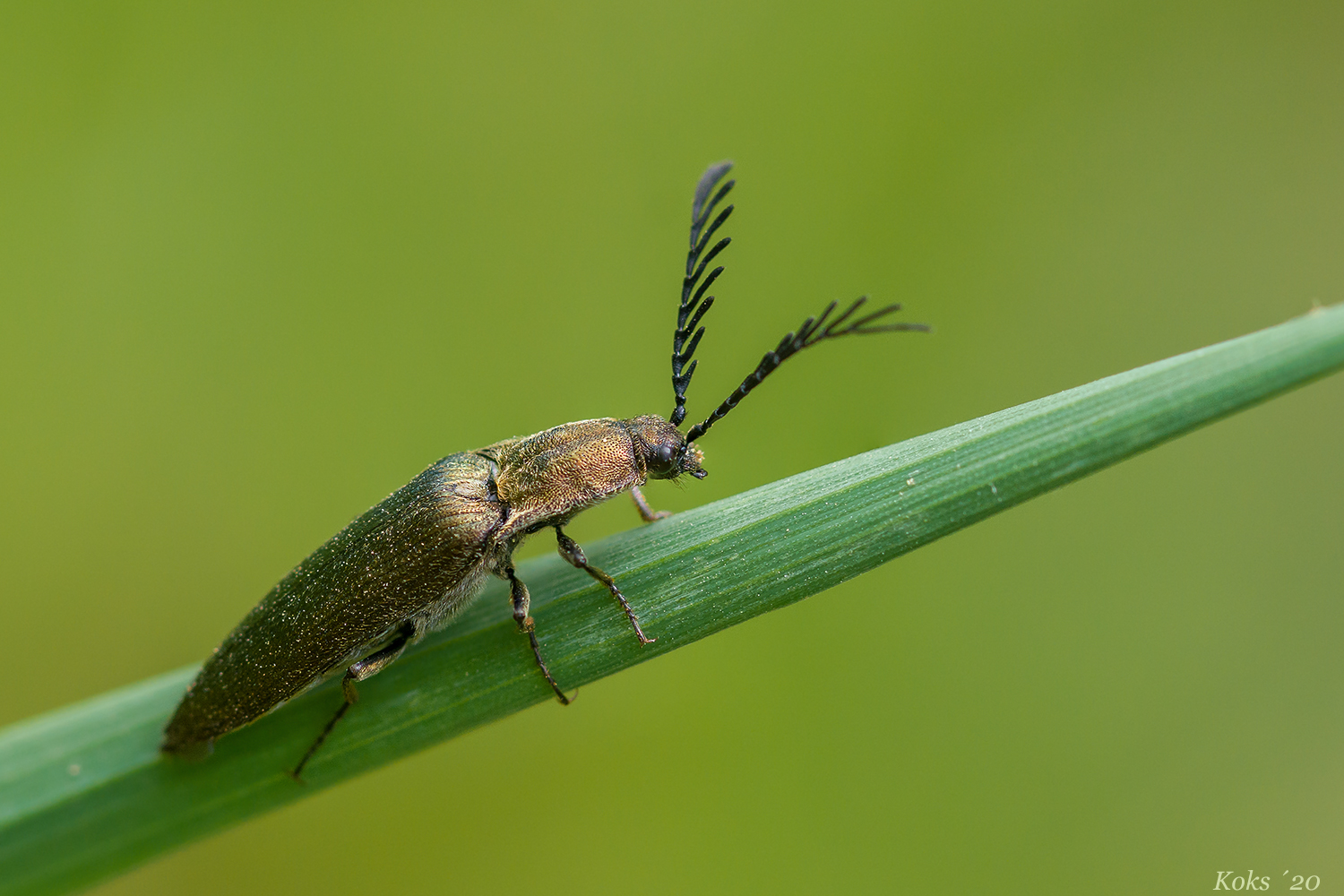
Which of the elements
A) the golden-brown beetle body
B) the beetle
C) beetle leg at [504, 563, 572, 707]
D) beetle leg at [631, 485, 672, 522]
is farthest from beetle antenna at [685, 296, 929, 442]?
beetle leg at [504, 563, 572, 707]

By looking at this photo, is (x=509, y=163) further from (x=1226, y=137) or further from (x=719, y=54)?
(x=1226, y=137)

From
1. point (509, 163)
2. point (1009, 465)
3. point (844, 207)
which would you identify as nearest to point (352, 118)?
point (509, 163)

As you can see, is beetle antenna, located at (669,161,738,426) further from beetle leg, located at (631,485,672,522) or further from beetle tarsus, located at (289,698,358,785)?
beetle tarsus, located at (289,698,358,785)

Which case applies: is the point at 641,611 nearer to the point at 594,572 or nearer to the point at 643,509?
the point at 594,572

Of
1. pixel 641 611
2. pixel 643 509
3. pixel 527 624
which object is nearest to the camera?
pixel 641 611

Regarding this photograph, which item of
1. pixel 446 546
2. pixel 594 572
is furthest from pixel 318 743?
pixel 594 572
